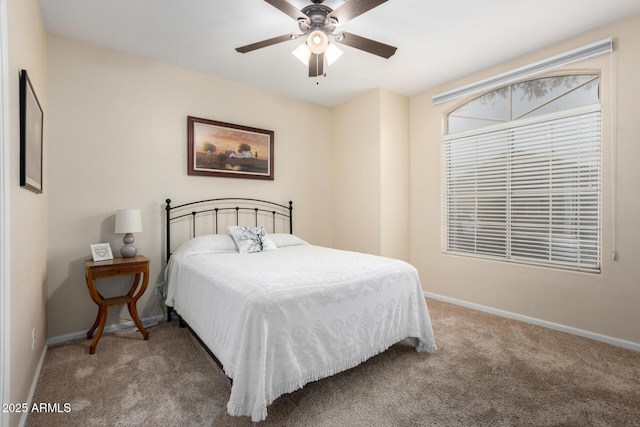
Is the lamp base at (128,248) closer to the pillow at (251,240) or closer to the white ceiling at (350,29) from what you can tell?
the pillow at (251,240)

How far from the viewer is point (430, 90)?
416 centimetres

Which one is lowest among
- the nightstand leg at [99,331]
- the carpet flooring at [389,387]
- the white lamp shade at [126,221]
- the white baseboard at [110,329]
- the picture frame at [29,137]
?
the carpet flooring at [389,387]

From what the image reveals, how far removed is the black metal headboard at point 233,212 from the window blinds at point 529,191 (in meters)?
2.22

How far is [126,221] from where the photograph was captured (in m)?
2.84

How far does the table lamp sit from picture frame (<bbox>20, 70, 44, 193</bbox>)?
2.30ft

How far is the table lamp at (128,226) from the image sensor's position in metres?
2.83

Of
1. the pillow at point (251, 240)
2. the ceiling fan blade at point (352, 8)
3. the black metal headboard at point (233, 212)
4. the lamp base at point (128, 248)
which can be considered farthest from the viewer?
the black metal headboard at point (233, 212)

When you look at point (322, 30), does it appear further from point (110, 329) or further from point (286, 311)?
point (110, 329)

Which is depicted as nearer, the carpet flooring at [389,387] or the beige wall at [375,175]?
the carpet flooring at [389,387]

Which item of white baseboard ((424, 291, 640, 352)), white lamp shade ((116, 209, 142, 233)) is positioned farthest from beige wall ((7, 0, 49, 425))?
white baseboard ((424, 291, 640, 352))

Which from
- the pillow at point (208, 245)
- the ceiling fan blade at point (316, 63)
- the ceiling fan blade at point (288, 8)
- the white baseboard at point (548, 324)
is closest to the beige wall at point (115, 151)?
the pillow at point (208, 245)

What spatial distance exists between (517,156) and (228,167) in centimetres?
335

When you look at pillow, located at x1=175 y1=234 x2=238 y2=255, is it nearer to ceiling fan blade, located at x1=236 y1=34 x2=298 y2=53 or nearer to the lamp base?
the lamp base

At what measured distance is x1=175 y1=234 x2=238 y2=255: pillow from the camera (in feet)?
10.0
